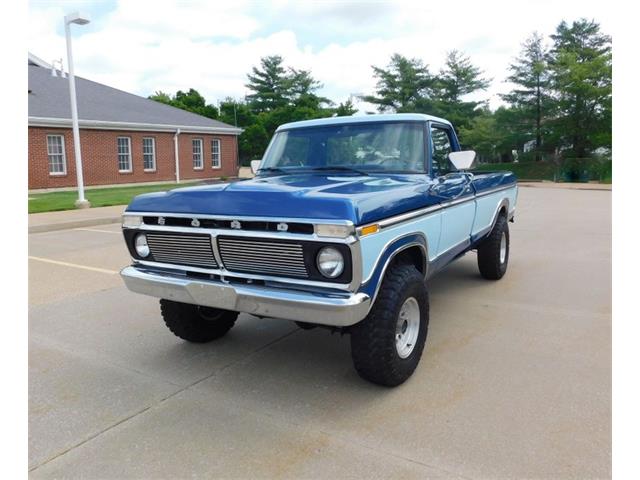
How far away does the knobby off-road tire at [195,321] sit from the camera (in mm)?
4203

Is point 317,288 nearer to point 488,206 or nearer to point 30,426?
point 30,426

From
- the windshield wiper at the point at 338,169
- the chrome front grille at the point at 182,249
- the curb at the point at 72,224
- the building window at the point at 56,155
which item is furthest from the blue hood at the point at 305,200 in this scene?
the building window at the point at 56,155

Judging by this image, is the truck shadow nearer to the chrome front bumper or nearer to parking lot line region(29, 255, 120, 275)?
the chrome front bumper

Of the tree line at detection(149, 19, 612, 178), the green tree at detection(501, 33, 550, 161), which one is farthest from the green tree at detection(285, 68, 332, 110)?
the green tree at detection(501, 33, 550, 161)

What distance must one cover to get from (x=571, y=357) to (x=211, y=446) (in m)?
2.84

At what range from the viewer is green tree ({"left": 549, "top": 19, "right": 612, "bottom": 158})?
3181cm

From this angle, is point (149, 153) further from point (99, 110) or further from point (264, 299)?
point (264, 299)

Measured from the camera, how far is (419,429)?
119 inches

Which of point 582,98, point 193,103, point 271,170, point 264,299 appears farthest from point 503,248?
point 193,103

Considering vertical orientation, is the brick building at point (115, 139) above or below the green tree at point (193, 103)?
below

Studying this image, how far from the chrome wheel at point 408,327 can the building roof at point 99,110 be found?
19.6 m

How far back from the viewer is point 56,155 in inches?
816

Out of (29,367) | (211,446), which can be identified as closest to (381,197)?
(211,446)

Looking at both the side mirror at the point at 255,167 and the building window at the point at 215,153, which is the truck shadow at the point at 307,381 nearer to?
the side mirror at the point at 255,167
